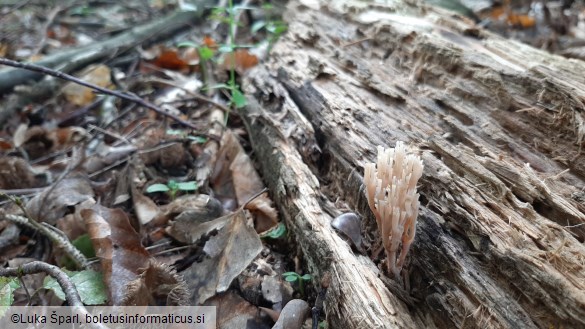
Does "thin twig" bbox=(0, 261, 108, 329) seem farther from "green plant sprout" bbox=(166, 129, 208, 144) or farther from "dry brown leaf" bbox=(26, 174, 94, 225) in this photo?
"green plant sprout" bbox=(166, 129, 208, 144)

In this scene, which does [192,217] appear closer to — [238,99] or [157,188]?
[157,188]

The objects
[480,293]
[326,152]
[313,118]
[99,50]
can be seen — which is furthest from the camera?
[99,50]

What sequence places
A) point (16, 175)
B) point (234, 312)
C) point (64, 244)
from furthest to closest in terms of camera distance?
point (16, 175), point (64, 244), point (234, 312)

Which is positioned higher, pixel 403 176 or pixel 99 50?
pixel 403 176

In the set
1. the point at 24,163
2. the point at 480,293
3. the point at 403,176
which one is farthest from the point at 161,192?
the point at 480,293

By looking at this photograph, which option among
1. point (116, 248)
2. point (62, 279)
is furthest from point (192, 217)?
point (62, 279)

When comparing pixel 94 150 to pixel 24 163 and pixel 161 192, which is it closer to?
pixel 24 163
